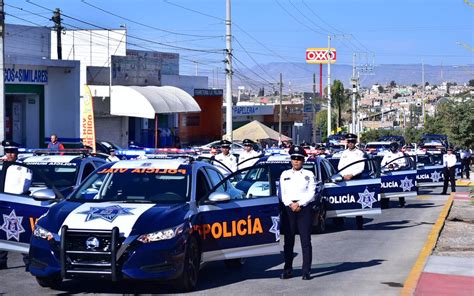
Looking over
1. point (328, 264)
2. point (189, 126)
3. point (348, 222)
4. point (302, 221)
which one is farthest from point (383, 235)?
point (189, 126)

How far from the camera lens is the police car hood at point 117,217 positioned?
1024 cm

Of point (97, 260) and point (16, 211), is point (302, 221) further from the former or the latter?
point (16, 211)

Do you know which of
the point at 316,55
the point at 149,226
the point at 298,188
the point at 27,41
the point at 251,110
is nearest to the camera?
the point at 149,226

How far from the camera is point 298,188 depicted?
38.9ft

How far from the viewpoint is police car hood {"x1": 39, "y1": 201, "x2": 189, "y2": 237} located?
10.2m

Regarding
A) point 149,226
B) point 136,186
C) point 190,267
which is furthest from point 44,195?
point 190,267

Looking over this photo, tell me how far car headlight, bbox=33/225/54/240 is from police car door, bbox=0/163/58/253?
139 centimetres

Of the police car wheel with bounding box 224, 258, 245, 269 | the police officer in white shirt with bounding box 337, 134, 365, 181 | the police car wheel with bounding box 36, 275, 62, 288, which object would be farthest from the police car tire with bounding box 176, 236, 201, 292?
the police officer in white shirt with bounding box 337, 134, 365, 181

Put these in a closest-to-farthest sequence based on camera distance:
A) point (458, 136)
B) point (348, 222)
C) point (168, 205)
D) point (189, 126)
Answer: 1. point (168, 205)
2. point (348, 222)
3. point (458, 136)
4. point (189, 126)

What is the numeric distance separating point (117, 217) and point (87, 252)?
1.72ft

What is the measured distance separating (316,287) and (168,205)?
2.15 metres

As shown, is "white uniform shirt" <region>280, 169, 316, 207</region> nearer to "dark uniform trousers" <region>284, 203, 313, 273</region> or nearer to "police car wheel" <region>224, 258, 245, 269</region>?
"dark uniform trousers" <region>284, 203, 313, 273</region>

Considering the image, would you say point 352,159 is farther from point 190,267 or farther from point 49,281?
point 49,281

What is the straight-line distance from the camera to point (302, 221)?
11828 mm
